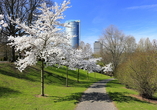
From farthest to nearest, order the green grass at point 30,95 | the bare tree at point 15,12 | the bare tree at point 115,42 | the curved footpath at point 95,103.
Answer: the bare tree at point 115,42
the bare tree at point 15,12
the curved footpath at point 95,103
the green grass at point 30,95

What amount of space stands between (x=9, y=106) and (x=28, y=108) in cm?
103

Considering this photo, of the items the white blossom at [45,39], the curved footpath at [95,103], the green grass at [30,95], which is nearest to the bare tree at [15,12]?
the green grass at [30,95]

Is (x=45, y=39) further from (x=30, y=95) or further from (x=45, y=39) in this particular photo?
(x=30, y=95)

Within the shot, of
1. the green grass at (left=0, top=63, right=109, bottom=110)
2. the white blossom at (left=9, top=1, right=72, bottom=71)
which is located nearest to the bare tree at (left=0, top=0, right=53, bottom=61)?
the green grass at (left=0, top=63, right=109, bottom=110)

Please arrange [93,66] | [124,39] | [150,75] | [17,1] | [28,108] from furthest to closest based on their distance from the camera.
Result: [124,39], [93,66], [17,1], [150,75], [28,108]

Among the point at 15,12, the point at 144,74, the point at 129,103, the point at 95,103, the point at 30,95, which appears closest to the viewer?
the point at 95,103

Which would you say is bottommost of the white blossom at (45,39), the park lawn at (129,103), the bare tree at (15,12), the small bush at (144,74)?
the park lawn at (129,103)

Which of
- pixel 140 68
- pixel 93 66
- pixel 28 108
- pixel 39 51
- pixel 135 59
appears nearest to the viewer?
pixel 28 108

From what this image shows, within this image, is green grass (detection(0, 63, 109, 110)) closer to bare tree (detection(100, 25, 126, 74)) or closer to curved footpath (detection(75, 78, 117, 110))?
curved footpath (detection(75, 78, 117, 110))

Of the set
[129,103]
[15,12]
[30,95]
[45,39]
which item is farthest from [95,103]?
[15,12]

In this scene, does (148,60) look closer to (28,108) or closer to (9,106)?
(28,108)

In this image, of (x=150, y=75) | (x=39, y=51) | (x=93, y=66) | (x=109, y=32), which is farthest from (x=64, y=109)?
(x=109, y=32)

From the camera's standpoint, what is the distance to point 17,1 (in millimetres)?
18500

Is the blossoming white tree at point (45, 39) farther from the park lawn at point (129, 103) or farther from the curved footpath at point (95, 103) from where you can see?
the park lawn at point (129, 103)
